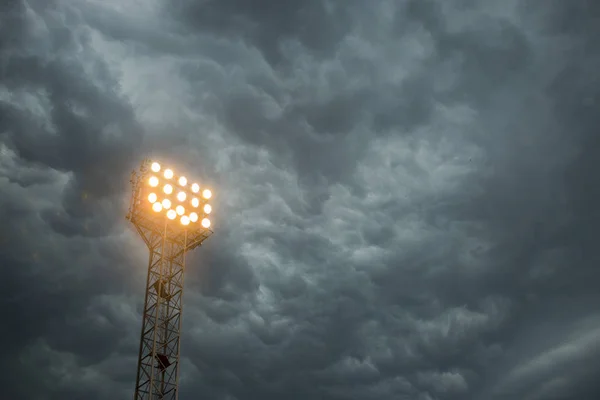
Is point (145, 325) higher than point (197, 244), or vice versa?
point (197, 244)

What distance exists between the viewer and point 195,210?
41.0 meters

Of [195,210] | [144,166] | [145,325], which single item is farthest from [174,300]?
[144,166]

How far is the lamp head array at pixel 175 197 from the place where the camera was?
39.4 meters

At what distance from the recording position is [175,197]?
132 ft

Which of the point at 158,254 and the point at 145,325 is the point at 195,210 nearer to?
the point at 158,254

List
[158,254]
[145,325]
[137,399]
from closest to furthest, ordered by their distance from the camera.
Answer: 1. [137,399]
2. [145,325]
3. [158,254]

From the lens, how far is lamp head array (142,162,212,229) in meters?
39.4

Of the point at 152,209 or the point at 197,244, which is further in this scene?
the point at 197,244

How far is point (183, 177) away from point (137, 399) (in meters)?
14.4

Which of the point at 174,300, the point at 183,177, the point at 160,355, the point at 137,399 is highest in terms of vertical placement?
the point at 183,177

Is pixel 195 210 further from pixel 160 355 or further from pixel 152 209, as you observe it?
pixel 160 355

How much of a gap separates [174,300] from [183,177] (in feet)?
27.2

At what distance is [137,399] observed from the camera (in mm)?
35906

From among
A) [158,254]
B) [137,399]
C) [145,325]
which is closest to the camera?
[137,399]
